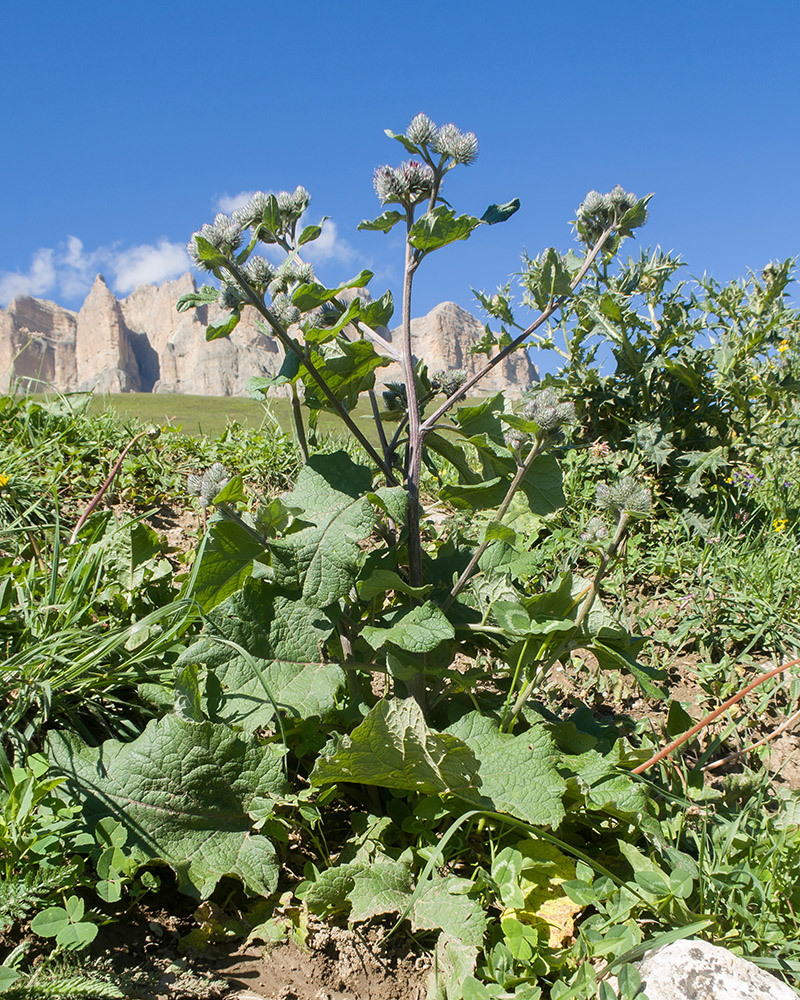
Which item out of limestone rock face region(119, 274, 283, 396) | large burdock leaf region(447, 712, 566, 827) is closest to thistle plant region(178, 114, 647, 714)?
large burdock leaf region(447, 712, 566, 827)

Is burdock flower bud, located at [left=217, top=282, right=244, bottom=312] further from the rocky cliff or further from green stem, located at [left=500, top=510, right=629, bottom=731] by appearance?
the rocky cliff

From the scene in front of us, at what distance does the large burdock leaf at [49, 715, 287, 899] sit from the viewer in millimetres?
1692

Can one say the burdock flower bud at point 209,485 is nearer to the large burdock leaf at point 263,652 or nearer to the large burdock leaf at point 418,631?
the large burdock leaf at point 263,652

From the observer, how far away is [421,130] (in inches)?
71.4

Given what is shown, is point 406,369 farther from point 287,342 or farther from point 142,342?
point 142,342

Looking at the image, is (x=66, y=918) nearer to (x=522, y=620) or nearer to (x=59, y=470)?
(x=522, y=620)

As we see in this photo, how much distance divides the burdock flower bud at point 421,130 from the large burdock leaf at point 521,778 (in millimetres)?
1603

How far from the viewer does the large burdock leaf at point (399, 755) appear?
159 centimetres

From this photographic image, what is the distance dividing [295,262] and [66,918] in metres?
1.75

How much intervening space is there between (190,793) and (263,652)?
1.31 ft

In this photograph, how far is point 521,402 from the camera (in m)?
2.38

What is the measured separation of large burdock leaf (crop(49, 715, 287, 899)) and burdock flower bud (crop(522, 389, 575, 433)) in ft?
3.74

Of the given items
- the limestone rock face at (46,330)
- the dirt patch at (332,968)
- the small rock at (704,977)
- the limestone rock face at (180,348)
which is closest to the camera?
the small rock at (704,977)

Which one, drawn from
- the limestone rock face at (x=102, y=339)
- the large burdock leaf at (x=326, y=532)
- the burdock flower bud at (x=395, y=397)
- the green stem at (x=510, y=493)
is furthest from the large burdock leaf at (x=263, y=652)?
the limestone rock face at (x=102, y=339)
